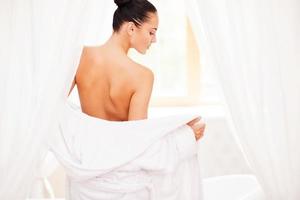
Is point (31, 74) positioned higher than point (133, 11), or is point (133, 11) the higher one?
point (133, 11)

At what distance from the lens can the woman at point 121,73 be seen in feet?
6.06

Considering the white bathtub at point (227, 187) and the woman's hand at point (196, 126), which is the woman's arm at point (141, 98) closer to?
the woman's hand at point (196, 126)

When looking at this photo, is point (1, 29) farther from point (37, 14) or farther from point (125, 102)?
point (125, 102)

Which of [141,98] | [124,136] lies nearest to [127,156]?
[124,136]

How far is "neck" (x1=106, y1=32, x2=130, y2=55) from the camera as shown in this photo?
6.23ft

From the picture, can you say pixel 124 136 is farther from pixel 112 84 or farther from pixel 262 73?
pixel 262 73

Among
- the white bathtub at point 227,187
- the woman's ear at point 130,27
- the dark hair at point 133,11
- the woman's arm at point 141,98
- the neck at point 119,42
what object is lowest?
the white bathtub at point 227,187

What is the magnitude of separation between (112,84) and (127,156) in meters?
0.29

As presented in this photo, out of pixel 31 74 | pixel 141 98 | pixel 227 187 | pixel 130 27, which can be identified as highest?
pixel 130 27

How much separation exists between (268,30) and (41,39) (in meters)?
0.81

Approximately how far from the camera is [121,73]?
185cm

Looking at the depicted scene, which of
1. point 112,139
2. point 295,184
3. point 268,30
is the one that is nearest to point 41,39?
point 112,139

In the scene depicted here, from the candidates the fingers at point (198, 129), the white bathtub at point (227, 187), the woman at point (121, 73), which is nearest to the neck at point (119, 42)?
the woman at point (121, 73)

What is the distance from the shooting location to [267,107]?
173 centimetres
